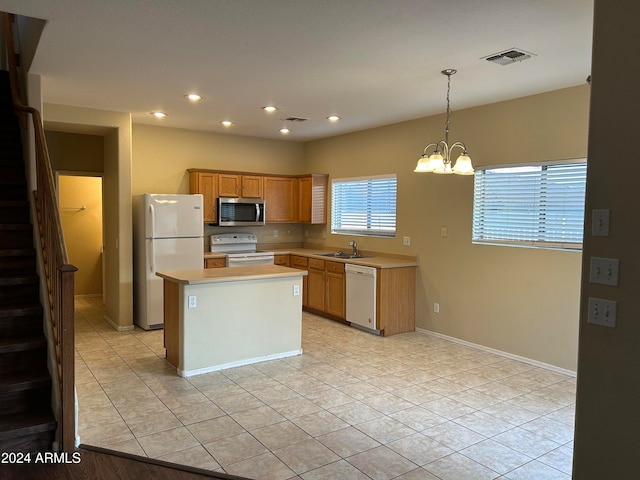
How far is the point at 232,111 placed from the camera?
5.45 meters

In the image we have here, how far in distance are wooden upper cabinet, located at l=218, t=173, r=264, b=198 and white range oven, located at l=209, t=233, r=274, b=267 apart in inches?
25.2

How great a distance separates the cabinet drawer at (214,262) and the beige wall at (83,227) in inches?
106

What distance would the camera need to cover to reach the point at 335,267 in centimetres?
631

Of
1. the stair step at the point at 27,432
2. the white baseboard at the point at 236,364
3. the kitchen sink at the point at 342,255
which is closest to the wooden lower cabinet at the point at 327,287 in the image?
the kitchen sink at the point at 342,255

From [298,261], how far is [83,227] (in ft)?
12.2

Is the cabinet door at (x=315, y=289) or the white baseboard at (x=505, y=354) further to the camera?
the cabinet door at (x=315, y=289)

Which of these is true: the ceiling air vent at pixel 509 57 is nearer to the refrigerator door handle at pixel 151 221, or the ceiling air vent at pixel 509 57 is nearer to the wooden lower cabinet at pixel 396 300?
the wooden lower cabinet at pixel 396 300

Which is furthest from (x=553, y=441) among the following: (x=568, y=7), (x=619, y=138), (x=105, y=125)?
(x=105, y=125)

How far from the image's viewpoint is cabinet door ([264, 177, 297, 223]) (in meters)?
7.36

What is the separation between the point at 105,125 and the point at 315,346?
11.7 ft

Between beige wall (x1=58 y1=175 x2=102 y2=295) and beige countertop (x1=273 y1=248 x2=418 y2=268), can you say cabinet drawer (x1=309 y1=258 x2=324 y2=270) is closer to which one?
beige countertop (x1=273 y1=248 x2=418 y2=268)

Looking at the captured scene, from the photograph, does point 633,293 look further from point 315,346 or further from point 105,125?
point 105,125

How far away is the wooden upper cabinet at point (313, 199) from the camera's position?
7.36 metres

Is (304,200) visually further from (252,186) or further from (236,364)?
(236,364)
